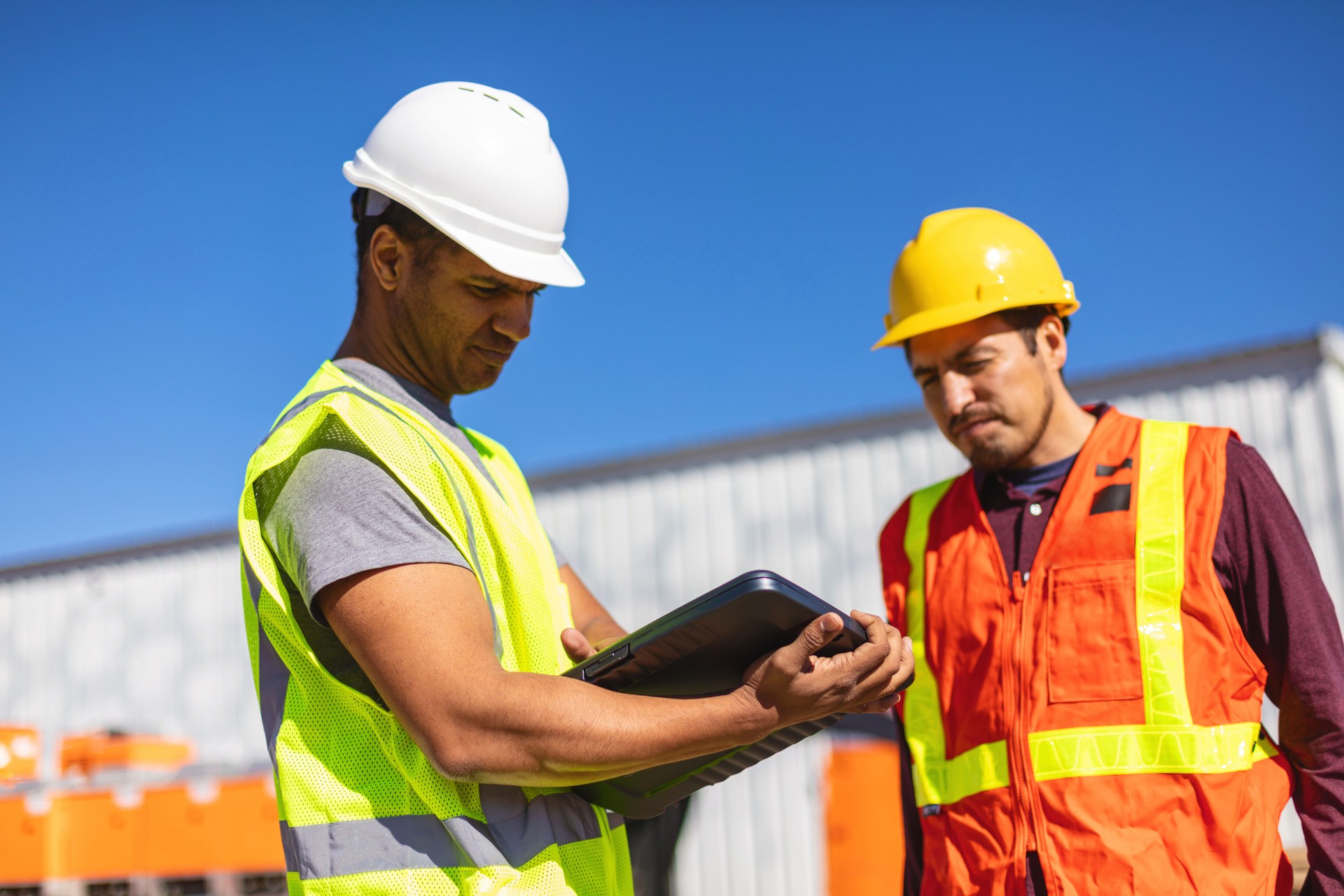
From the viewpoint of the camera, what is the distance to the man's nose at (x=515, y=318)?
2201 mm

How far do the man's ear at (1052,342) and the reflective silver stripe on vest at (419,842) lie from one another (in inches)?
79.2

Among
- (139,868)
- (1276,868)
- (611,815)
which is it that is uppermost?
(611,815)

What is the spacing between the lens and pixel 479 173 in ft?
6.98

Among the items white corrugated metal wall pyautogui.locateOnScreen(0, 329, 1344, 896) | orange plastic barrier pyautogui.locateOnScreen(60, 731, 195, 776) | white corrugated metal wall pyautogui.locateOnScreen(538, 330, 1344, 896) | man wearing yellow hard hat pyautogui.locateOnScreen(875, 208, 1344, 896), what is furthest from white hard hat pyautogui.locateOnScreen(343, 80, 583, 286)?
white corrugated metal wall pyautogui.locateOnScreen(0, 329, 1344, 896)

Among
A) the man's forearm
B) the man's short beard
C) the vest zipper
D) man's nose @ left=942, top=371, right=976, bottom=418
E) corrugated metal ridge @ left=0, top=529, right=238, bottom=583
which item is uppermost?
man's nose @ left=942, top=371, right=976, bottom=418

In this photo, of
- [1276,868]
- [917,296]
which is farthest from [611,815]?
[917,296]

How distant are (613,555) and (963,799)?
25.0 feet

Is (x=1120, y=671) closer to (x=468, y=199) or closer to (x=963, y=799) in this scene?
(x=963, y=799)

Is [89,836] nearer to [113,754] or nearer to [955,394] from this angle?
[113,754]

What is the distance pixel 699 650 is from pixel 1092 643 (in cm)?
127

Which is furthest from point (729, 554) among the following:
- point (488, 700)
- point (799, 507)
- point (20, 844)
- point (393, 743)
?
point (488, 700)

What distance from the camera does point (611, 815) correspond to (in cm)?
217

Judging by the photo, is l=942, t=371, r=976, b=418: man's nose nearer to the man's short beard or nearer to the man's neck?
the man's short beard

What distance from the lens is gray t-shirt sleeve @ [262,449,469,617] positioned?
169 cm
